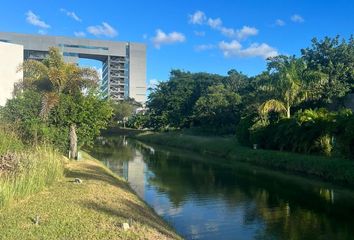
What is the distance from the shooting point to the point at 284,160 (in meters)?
32.8

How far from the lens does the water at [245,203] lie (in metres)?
14.8

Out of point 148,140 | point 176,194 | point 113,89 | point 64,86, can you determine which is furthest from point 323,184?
point 113,89

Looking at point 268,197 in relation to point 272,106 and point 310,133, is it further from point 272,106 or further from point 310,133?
point 272,106

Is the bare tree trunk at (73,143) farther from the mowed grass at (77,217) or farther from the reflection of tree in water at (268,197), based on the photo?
the mowed grass at (77,217)

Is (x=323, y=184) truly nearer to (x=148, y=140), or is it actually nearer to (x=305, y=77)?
(x=305, y=77)

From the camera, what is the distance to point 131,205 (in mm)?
14703

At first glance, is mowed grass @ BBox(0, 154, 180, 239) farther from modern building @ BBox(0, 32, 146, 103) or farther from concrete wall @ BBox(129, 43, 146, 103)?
concrete wall @ BBox(129, 43, 146, 103)

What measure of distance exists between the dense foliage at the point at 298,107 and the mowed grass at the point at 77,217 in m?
17.5

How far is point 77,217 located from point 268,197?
40.5ft

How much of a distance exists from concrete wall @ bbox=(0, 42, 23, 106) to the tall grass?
11.4 meters

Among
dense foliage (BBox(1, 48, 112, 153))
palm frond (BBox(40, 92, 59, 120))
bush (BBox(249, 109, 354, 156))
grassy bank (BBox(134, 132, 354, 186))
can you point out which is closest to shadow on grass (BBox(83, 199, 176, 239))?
dense foliage (BBox(1, 48, 112, 153))

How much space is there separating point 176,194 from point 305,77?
2469 centimetres

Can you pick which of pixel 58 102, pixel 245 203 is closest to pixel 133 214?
pixel 245 203

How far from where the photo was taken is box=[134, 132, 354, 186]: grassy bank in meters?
26.1
